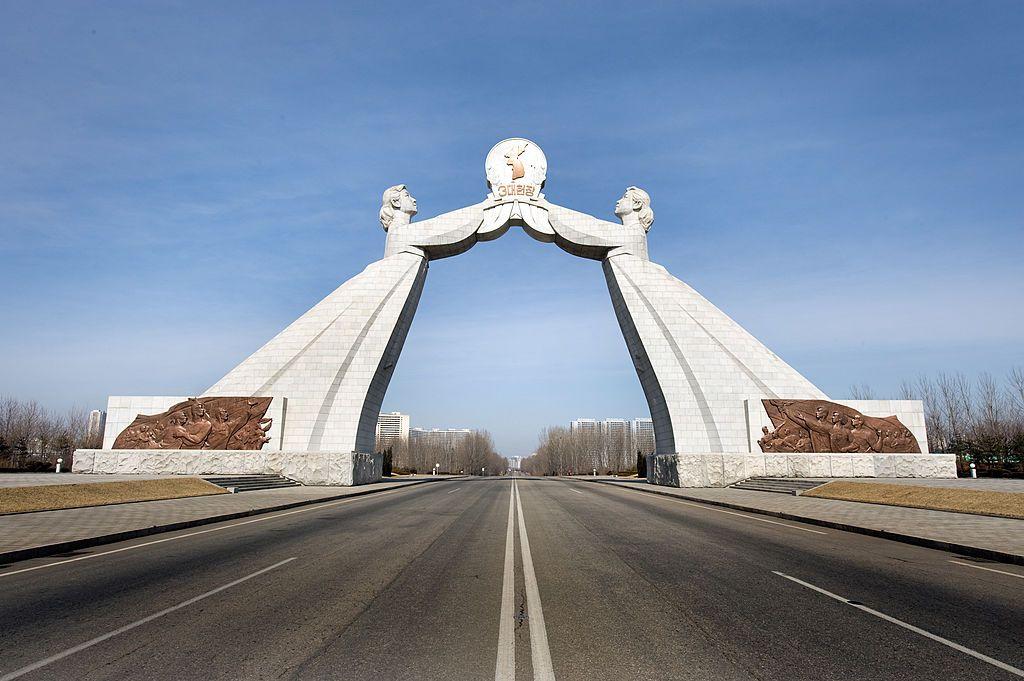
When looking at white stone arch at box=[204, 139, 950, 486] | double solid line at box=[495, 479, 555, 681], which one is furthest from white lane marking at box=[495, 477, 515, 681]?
white stone arch at box=[204, 139, 950, 486]

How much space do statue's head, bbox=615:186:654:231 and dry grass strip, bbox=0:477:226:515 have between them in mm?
25762

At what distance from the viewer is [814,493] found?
68.5 feet

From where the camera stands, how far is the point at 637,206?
3438 centimetres

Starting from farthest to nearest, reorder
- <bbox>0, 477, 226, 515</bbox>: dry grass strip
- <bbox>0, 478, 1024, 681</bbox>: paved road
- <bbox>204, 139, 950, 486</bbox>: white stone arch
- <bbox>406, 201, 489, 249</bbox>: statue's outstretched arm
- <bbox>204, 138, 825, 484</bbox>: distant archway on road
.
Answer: <bbox>406, 201, 489, 249</bbox>: statue's outstretched arm, <bbox>204, 138, 825, 484</bbox>: distant archway on road, <bbox>204, 139, 950, 486</bbox>: white stone arch, <bbox>0, 477, 226, 515</bbox>: dry grass strip, <bbox>0, 478, 1024, 681</bbox>: paved road

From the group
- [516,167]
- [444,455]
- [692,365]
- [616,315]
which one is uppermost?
[516,167]

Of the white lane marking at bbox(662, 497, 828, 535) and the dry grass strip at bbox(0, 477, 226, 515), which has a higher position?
A: the dry grass strip at bbox(0, 477, 226, 515)

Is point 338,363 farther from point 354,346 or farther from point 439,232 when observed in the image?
point 439,232

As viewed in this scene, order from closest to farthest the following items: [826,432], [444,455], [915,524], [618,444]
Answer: [915,524] → [826,432] → [618,444] → [444,455]

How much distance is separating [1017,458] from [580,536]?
139ft

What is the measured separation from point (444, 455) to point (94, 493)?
89322mm

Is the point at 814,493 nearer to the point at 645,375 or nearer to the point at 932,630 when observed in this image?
the point at 645,375

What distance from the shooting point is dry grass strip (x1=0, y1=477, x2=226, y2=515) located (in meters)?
13.8

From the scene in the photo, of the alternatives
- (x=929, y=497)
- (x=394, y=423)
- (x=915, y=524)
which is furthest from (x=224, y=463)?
(x=394, y=423)

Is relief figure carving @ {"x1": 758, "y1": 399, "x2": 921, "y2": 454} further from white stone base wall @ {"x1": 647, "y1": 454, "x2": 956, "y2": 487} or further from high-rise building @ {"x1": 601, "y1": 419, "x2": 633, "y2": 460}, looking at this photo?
high-rise building @ {"x1": 601, "y1": 419, "x2": 633, "y2": 460}
